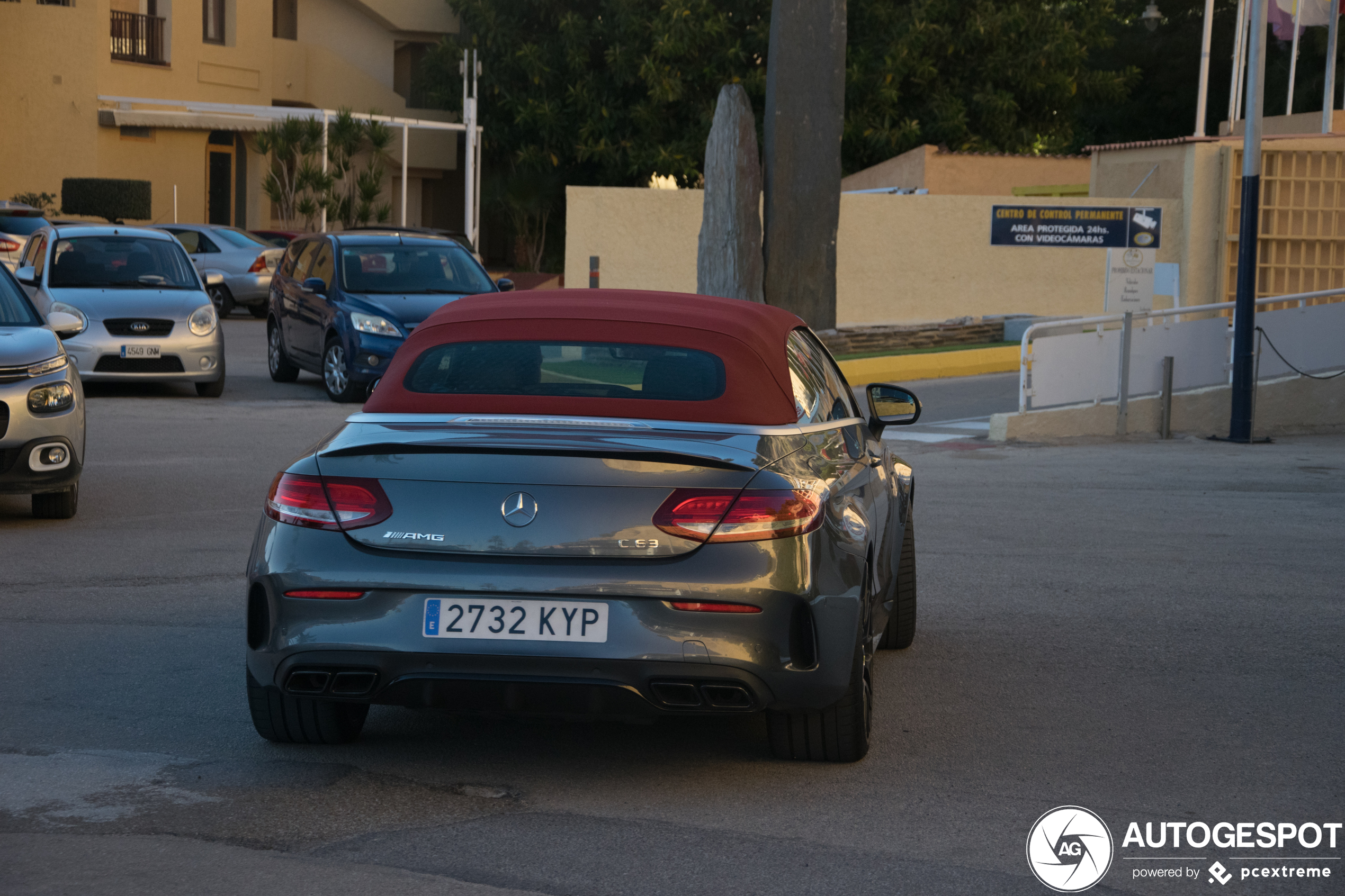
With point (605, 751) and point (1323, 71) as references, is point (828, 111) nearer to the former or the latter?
point (605, 751)

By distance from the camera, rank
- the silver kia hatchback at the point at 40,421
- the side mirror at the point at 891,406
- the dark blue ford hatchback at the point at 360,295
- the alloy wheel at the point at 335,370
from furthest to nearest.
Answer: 1. the alloy wheel at the point at 335,370
2. the dark blue ford hatchback at the point at 360,295
3. the silver kia hatchback at the point at 40,421
4. the side mirror at the point at 891,406

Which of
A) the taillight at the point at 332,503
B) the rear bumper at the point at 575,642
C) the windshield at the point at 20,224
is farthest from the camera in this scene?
the windshield at the point at 20,224

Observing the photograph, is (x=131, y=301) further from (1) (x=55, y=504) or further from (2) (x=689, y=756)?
(2) (x=689, y=756)

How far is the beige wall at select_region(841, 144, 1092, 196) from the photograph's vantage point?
105ft

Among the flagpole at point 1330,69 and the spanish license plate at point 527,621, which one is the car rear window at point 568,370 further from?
the flagpole at point 1330,69

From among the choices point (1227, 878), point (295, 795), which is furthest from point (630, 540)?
point (1227, 878)

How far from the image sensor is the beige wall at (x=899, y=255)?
2631cm

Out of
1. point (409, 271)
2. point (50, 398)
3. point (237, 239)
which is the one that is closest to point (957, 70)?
point (237, 239)

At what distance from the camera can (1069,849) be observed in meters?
4.60

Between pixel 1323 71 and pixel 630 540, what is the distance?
43047mm

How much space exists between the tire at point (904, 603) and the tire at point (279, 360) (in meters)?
12.9

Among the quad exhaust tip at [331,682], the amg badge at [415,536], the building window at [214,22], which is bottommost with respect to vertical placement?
the quad exhaust tip at [331,682]

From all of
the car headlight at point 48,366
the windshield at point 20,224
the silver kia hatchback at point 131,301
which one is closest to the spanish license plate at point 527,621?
the car headlight at point 48,366

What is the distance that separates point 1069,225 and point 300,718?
22.6m
